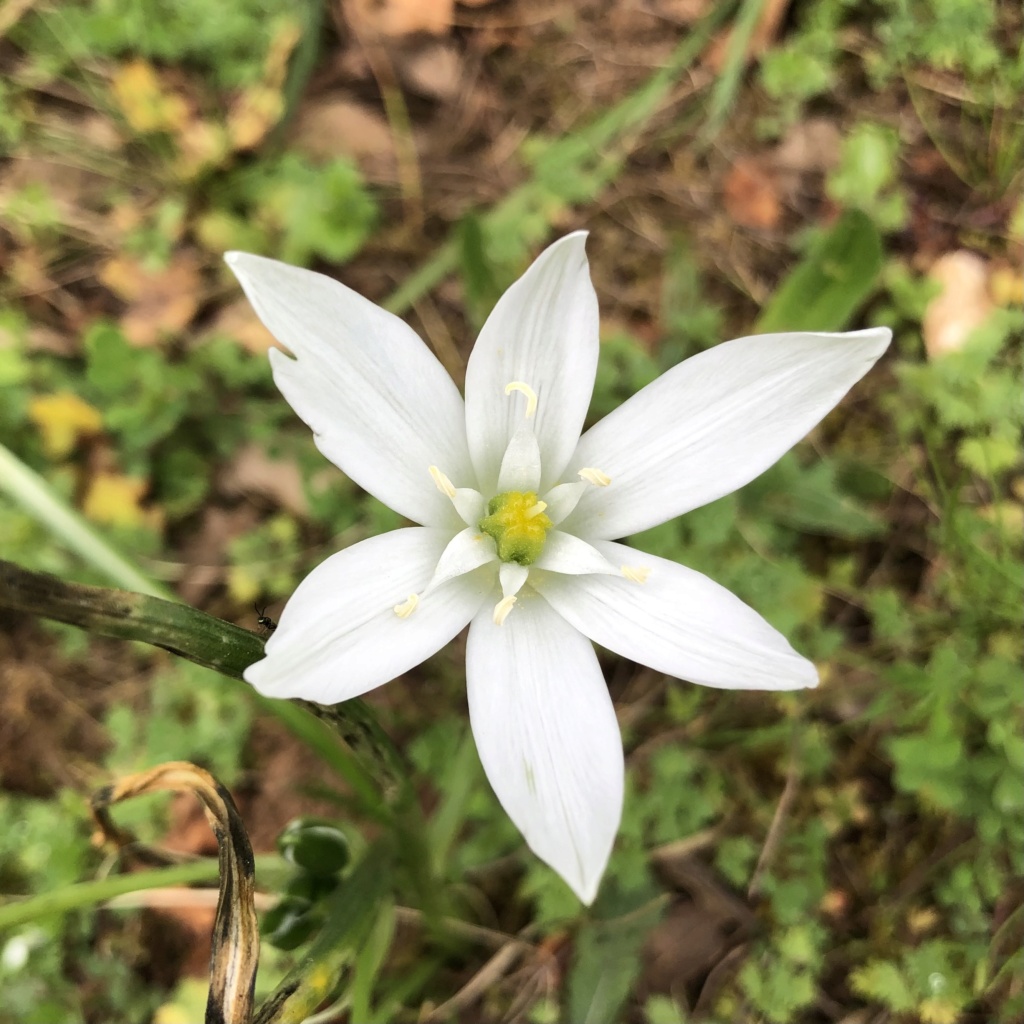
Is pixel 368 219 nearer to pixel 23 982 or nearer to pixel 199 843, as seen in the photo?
A: pixel 199 843

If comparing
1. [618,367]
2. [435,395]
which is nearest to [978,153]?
[618,367]

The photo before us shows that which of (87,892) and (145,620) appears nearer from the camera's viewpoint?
(145,620)

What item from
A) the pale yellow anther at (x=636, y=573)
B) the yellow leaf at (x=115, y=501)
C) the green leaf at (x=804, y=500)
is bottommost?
the yellow leaf at (x=115, y=501)

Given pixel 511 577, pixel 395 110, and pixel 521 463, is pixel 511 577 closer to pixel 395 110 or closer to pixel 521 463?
pixel 521 463

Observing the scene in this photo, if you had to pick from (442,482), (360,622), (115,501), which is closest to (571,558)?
(442,482)

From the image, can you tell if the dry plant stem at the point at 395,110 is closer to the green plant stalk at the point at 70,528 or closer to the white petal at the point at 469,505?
the green plant stalk at the point at 70,528

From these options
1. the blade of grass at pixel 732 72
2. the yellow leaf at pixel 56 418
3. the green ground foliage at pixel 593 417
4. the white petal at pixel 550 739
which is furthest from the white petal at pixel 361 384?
the blade of grass at pixel 732 72

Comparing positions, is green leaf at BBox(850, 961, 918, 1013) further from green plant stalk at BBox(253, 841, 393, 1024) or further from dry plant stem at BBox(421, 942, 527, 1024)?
green plant stalk at BBox(253, 841, 393, 1024)
